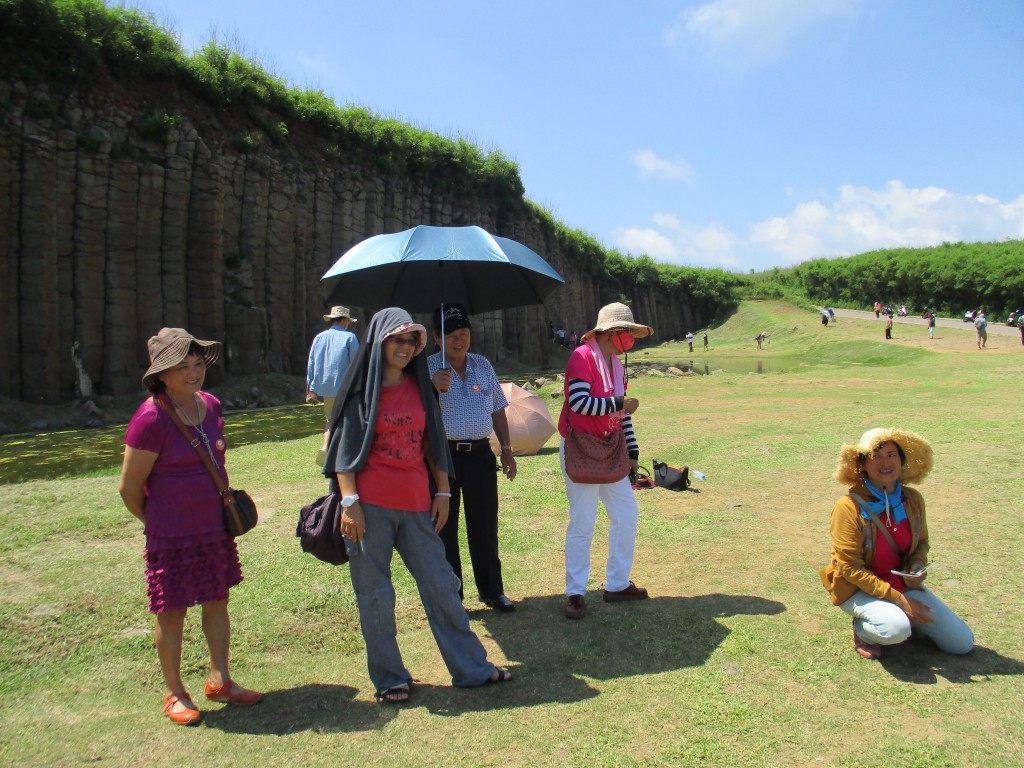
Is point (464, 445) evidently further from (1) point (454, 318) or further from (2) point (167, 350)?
(2) point (167, 350)

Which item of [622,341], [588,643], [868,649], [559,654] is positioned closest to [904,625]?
[868,649]

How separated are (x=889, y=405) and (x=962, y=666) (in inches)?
434

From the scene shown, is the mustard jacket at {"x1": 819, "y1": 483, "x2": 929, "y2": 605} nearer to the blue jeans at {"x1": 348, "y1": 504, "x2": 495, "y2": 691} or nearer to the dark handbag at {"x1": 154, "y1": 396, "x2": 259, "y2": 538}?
the blue jeans at {"x1": 348, "y1": 504, "x2": 495, "y2": 691}

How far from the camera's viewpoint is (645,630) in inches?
177

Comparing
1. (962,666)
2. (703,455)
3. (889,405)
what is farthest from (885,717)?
(889,405)

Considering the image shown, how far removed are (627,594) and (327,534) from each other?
6.94ft

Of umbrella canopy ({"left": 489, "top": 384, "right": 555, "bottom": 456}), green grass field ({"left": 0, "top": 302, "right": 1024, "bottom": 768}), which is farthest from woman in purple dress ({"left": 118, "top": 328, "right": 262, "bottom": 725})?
umbrella canopy ({"left": 489, "top": 384, "right": 555, "bottom": 456})

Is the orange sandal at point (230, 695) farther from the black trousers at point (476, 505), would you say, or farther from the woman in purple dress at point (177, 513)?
the black trousers at point (476, 505)

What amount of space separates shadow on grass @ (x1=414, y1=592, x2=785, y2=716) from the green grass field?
2 cm

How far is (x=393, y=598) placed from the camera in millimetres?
3760

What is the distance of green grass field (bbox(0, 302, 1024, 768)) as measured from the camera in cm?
327

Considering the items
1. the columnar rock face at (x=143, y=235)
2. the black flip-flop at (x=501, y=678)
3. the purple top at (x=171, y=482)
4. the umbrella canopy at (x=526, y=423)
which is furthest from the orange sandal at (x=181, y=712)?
the columnar rock face at (x=143, y=235)

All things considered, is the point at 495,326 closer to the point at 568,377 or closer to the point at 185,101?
the point at 185,101

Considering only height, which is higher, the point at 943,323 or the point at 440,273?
the point at 943,323
